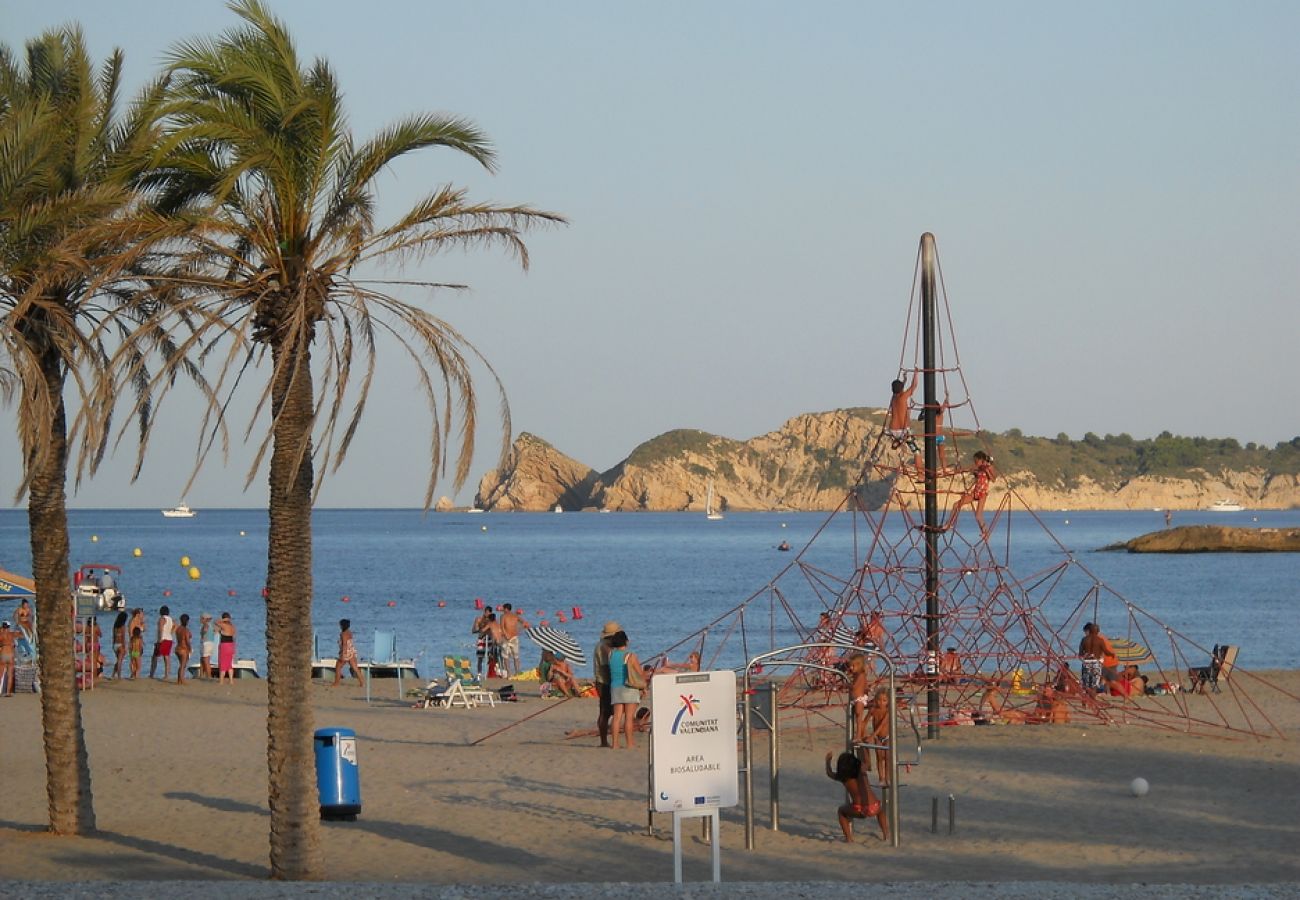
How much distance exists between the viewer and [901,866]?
38.7ft

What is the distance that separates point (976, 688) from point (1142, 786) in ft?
24.2

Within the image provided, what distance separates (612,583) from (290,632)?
6709 cm

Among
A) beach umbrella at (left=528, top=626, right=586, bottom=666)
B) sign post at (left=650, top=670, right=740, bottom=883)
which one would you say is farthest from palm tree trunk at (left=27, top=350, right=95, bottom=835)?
beach umbrella at (left=528, top=626, right=586, bottom=666)

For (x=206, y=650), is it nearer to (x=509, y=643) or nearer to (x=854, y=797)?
(x=509, y=643)

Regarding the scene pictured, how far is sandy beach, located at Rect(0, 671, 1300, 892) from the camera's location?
38.8 feet

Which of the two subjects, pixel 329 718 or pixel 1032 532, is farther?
pixel 1032 532

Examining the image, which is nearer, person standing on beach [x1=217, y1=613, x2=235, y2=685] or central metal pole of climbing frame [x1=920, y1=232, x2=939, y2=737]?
central metal pole of climbing frame [x1=920, y1=232, x2=939, y2=737]

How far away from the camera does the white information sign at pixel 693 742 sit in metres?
10.6

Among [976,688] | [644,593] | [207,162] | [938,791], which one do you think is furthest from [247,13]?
[644,593]

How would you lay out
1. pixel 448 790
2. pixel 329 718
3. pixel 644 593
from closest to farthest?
pixel 448 790 → pixel 329 718 → pixel 644 593

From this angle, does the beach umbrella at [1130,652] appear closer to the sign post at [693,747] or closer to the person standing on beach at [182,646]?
the sign post at [693,747]

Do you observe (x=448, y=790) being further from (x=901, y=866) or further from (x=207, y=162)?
(x=207, y=162)

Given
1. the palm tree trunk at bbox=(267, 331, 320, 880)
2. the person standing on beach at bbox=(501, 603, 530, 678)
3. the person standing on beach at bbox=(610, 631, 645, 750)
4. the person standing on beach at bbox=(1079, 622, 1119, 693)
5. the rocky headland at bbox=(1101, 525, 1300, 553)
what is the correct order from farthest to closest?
1. the rocky headland at bbox=(1101, 525, 1300, 553)
2. the person standing on beach at bbox=(501, 603, 530, 678)
3. the person standing on beach at bbox=(1079, 622, 1119, 693)
4. the person standing on beach at bbox=(610, 631, 645, 750)
5. the palm tree trunk at bbox=(267, 331, 320, 880)

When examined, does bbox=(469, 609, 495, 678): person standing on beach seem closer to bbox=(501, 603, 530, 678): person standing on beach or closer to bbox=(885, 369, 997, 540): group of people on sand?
bbox=(501, 603, 530, 678): person standing on beach
